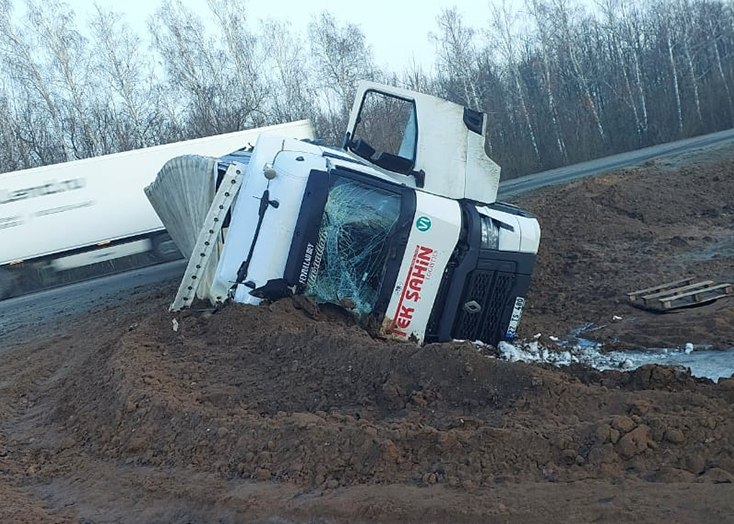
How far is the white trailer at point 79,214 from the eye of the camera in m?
18.0

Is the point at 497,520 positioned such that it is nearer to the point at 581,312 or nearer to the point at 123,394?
the point at 123,394

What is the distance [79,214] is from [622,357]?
1507 cm

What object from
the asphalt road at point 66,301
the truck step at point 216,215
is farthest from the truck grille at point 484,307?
the asphalt road at point 66,301

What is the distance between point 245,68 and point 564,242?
28405 millimetres

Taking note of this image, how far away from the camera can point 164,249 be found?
1975cm


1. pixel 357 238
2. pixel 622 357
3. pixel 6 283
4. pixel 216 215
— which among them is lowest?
pixel 6 283

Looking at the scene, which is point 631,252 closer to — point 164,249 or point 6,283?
point 164,249

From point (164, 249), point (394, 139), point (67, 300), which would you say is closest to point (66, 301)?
point (67, 300)

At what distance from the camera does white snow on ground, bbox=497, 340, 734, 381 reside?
6070 millimetres

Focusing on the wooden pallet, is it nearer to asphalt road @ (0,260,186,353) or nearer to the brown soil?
the brown soil

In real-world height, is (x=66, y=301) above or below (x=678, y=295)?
below

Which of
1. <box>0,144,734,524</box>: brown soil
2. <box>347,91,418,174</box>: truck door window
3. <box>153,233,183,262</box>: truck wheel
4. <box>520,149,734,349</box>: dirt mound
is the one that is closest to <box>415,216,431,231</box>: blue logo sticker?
<box>347,91,418,174</box>: truck door window

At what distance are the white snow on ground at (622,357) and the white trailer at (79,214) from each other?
486 inches

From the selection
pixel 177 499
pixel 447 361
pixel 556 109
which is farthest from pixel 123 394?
pixel 556 109
